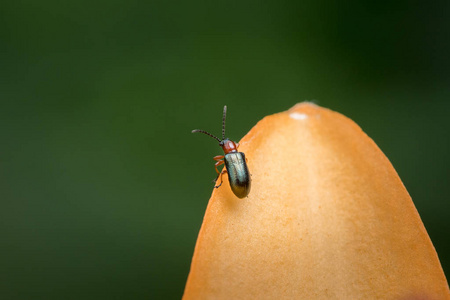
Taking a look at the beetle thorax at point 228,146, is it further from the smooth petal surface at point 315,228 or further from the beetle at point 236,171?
the smooth petal surface at point 315,228

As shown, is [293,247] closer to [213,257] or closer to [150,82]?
[213,257]

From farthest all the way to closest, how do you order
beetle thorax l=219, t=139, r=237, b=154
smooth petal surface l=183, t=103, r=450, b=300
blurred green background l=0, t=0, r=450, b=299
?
blurred green background l=0, t=0, r=450, b=299 → beetle thorax l=219, t=139, r=237, b=154 → smooth petal surface l=183, t=103, r=450, b=300

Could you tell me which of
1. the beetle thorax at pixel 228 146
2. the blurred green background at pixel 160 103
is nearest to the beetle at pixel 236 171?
the beetle thorax at pixel 228 146

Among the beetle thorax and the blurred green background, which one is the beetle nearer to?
the beetle thorax

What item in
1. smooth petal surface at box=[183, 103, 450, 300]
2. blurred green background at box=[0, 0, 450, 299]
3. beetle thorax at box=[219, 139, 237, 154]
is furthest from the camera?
blurred green background at box=[0, 0, 450, 299]

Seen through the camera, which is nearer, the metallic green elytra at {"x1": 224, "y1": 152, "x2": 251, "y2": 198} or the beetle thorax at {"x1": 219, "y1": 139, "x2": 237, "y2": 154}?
the metallic green elytra at {"x1": 224, "y1": 152, "x2": 251, "y2": 198}

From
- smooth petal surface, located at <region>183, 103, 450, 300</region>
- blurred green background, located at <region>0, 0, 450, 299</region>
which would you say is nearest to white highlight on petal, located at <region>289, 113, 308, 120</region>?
smooth petal surface, located at <region>183, 103, 450, 300</region>

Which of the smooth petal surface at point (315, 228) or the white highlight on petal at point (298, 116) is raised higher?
the white highlight on petal at point (298, 116)
